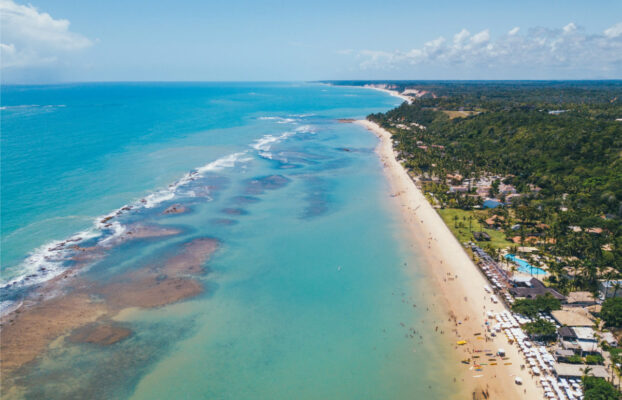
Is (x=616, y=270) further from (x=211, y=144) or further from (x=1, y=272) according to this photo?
(x=211, y=144)

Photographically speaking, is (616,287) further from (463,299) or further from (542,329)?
(463,299)

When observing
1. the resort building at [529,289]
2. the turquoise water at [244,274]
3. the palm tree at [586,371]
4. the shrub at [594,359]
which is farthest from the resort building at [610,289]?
the turquoise water at [244,274]

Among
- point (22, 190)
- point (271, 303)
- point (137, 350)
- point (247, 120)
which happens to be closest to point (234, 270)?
point (271, 303)

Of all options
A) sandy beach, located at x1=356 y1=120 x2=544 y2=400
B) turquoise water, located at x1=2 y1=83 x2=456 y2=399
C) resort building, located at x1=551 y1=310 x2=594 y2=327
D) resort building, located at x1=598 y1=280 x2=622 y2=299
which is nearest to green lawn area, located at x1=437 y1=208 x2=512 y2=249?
sandy beach, located at x1=356 y1=120 x2=544 y2=400

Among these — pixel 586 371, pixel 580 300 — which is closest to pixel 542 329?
pixel 586 371

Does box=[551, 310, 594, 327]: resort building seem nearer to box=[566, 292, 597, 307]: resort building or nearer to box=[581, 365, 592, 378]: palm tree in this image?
box=[566, 292, 597, 307]: resort building
